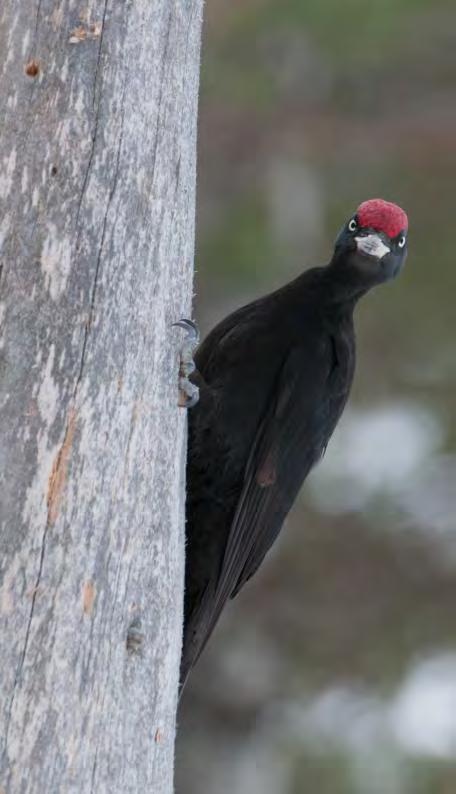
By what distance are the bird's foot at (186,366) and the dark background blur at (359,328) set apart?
137 inches

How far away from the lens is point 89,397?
258 centimetres

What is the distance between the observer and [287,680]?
6988 millimetres

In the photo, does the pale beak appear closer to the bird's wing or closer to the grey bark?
the bird's wing

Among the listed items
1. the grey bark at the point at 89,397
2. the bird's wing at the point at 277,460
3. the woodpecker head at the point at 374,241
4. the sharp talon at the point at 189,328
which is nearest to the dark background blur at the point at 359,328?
the woodpecker head at the point at 374,241

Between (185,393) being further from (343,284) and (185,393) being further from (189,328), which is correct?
(343,284)

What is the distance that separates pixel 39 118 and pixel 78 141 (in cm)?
8

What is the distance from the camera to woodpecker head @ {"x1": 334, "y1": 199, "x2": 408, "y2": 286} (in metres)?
3.63

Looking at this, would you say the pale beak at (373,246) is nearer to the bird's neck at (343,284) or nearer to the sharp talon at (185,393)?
the bird's neck at (343,284)

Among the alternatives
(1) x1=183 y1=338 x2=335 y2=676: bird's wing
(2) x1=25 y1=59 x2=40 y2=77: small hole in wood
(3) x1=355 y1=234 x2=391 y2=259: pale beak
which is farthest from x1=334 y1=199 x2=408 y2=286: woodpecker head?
(2) x1=25 y1=59 x2=40 y2=77: small hole in wood

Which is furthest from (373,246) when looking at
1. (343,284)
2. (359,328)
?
→ (359,328)

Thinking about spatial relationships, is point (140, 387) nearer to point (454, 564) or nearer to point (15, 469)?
point (15, 469)

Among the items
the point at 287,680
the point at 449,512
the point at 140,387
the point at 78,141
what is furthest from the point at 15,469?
the point at 287,680

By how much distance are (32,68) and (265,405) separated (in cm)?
117

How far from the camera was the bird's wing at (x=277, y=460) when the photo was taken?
3389 mm
